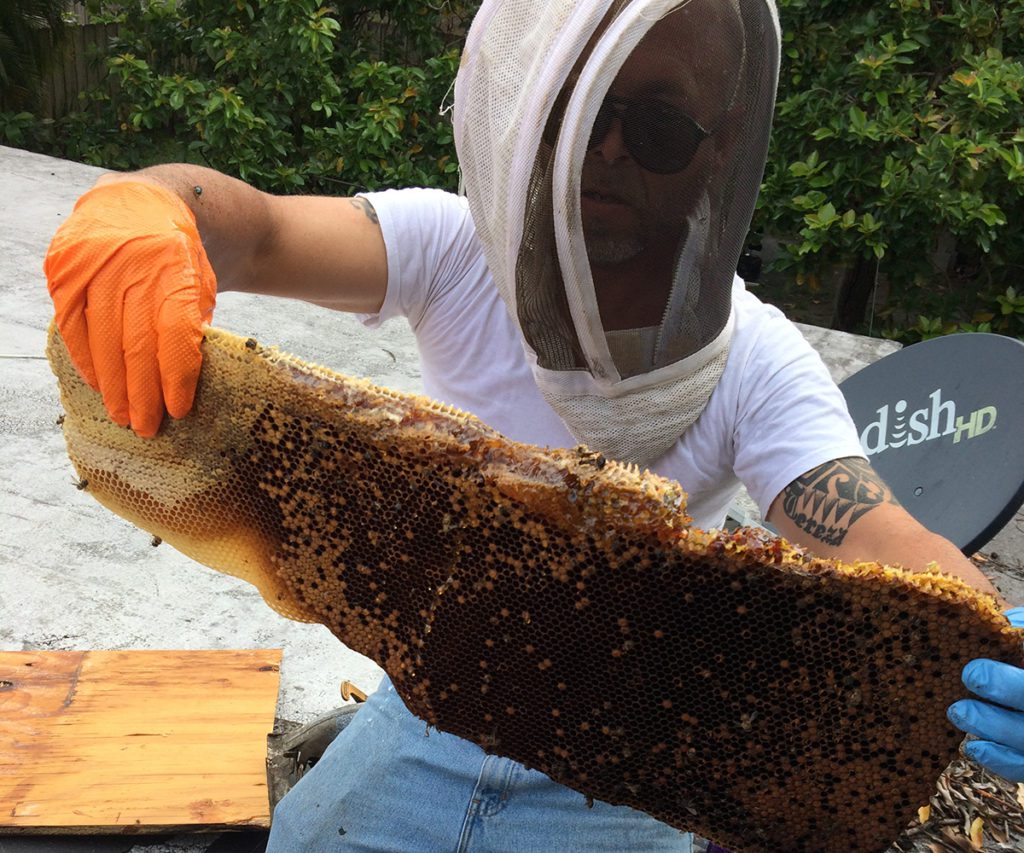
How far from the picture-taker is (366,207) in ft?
7.50

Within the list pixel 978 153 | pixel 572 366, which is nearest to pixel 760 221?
pixel 978 153

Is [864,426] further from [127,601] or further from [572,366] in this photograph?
[127,601]

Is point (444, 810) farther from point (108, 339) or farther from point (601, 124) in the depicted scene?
point (601, 124)

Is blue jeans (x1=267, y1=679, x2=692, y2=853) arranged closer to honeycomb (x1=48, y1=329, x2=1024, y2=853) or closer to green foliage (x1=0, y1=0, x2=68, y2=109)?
honeycomb (x1=48, y1=329, x2=1024, y2=853)

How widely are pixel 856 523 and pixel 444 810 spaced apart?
0.95m

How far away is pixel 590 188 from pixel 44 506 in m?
2.55

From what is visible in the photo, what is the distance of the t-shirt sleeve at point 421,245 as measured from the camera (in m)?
2.24

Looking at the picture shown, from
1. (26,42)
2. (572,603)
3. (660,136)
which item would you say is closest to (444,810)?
(572,603)

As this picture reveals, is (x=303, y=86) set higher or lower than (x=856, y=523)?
lower

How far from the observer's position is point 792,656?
1.43m

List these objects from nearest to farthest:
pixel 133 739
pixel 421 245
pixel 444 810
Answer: pixel 444 810 < pixel 421 245 < pixel 133 739

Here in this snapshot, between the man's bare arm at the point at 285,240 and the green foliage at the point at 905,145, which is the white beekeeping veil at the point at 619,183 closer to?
the man's bare arm at the point at 285,240

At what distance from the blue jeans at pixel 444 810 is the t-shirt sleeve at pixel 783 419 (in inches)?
26.9

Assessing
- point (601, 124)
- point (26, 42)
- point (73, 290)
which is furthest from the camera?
point (26, 42)
